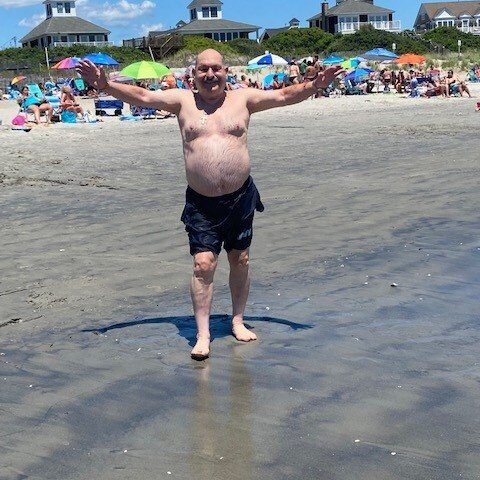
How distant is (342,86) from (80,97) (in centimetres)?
1210

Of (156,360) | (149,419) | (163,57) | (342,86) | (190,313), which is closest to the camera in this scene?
(149,419)

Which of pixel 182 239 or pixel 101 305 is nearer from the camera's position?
pixel 101 305

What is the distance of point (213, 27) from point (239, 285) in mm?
103931

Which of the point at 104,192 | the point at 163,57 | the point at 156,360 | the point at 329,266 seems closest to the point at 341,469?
the point at 156,360

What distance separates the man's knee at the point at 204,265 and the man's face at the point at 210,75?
914mm

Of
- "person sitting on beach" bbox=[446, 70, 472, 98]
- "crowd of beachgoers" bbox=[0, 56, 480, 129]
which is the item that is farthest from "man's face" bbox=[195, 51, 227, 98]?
"person sitting on beach" bbox=[446, 70, 472, 98]

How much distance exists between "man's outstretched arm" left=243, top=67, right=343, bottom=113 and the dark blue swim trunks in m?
0.49

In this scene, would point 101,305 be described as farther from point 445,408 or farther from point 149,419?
point 445,408

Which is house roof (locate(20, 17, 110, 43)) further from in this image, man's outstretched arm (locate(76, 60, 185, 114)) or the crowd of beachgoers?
man's outstretched arm (locate(76, 60, 185, 114))

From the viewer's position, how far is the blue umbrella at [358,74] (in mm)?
36812

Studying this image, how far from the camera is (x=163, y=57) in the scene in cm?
6688

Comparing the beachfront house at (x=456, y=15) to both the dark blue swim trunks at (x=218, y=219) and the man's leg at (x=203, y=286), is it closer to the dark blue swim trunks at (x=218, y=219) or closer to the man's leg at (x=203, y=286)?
the dark blue swim trunks at (x=218, y=219)

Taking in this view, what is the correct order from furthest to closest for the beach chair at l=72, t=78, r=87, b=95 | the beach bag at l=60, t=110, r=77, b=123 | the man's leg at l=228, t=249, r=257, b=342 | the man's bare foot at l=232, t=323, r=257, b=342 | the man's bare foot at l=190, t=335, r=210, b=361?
the beach chair at l=72, t=78, r=87, b=95 → the beach bag at l=60, t=110, r=77, b=123 → the man's leg at l=228, t=249, r=257, b=342 → the man's bare foot at l=232, t=323, r=257, b=342 → the man's bare foot at l=190, t=335, r=210, b=361

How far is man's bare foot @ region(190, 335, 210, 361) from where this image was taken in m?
4.73
